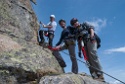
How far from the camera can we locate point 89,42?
12.7 m

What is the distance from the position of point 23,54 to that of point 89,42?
359cm

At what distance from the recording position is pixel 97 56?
41.5 ft

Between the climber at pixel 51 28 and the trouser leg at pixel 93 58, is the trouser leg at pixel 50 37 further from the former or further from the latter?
the trouser leg at pixel 93 58

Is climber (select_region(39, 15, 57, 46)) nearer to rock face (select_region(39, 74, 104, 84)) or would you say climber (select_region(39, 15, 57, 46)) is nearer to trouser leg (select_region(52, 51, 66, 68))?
trouser leg (select_region(52, 51, 66, 68))

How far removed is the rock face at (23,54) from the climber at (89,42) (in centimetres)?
122

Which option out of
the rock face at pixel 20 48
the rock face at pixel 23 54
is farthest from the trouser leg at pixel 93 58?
the rock face at pixel 20 48

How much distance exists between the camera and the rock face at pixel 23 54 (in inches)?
401

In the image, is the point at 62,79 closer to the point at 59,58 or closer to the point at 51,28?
the point at 59,58

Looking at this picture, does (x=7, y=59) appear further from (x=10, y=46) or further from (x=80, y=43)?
(x=80, y=43)

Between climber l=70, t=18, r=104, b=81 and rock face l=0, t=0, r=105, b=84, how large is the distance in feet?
3.99

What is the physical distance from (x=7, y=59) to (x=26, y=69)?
3.20 ft

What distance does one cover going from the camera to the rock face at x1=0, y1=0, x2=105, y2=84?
1019 centimetres

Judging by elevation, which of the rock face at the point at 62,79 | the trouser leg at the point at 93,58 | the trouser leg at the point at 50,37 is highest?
the trouser leg at the point at 50,37

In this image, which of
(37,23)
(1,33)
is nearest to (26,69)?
(1,33)
